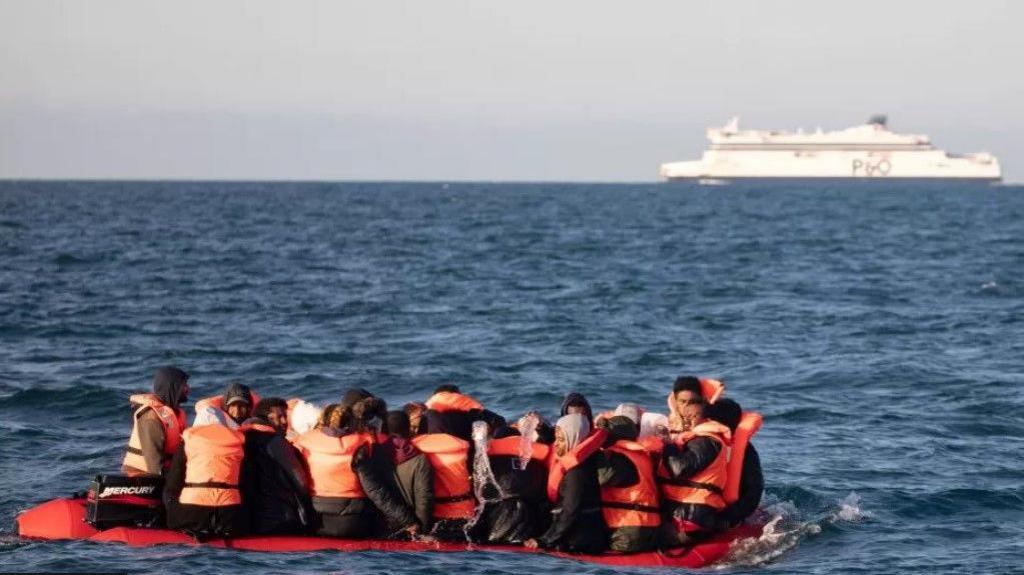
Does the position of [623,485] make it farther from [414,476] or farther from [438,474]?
[414,476]

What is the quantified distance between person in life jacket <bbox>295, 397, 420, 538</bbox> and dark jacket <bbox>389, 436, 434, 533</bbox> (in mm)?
73

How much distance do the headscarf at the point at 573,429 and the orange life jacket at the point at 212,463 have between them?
2811 mm

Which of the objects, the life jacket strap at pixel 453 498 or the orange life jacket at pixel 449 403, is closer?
the life jacket strap at pixel 453 498

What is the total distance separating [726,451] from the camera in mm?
13656

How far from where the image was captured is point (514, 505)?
44.4 ft

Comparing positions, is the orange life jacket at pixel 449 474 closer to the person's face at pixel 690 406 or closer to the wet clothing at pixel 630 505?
the wet clothing at pixel 630 505

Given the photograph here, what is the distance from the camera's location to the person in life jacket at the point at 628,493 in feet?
43.5

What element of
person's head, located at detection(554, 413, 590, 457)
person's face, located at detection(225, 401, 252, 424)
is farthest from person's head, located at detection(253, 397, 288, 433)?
person's head, located at detection(554, 413, 590, 457)

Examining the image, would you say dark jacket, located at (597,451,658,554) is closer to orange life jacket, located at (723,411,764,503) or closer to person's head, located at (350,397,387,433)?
orange life jacket, located at (723,411,764,503)

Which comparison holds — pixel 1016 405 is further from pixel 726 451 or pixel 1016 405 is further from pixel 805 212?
pixel 805 212

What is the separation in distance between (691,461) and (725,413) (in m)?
0.76

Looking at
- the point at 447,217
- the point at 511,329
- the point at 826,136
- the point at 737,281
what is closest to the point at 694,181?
the point at 826,136

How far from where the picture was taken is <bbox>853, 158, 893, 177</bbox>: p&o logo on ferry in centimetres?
17638

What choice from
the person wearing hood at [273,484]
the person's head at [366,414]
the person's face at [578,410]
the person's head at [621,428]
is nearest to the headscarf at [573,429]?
the person's face at [578,410]
